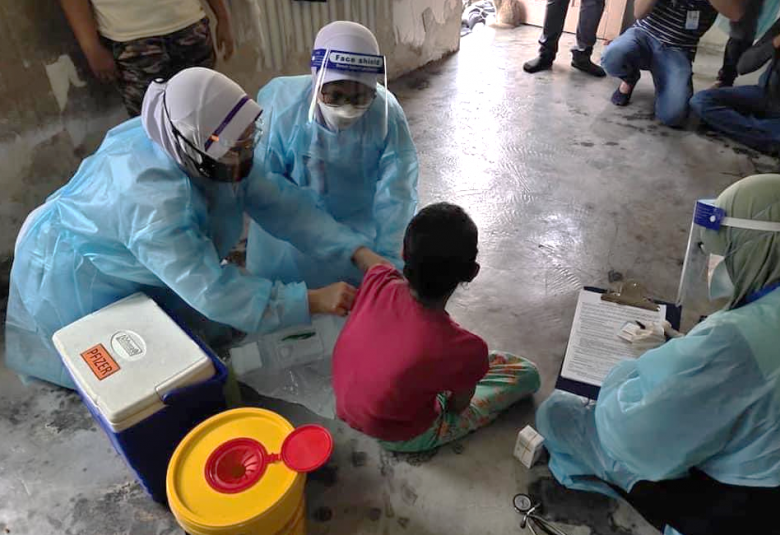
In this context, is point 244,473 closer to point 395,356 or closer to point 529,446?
point 395,356

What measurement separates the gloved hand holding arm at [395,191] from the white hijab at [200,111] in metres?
0.53

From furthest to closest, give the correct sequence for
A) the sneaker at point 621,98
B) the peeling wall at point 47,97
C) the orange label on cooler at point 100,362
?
the sneaker at point 621,98, the peeling wall at point 47,97, the orange label on cooler at point 100,362

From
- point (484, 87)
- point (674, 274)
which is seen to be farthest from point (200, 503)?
point (484, 87)

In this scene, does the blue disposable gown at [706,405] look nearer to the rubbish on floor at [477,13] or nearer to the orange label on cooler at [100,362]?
the orange label on cooler at [100,362]

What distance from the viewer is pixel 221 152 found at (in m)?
1.21

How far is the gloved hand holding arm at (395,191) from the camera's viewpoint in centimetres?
166

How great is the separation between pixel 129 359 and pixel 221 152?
48 centimetres

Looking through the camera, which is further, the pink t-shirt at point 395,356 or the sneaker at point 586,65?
the sneaker at point 586,65

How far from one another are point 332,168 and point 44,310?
85 centimetres

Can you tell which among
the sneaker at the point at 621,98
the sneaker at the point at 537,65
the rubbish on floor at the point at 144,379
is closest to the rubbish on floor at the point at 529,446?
the rubbish on floor at the point at 144,379

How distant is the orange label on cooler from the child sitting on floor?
1.53ft

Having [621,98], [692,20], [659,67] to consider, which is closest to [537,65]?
[621,98]

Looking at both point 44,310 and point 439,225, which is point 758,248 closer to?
point 439,225

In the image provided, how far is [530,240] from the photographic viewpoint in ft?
7.14
